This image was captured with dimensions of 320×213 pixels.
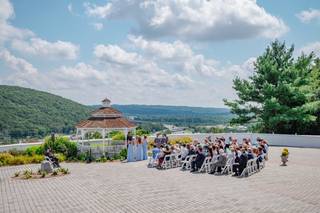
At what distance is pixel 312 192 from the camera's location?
1320 cm

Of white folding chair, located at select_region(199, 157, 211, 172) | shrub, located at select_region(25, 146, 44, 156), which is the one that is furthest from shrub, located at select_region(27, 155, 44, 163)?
white folding chair, located at select_region(199, 157, 211, 172)

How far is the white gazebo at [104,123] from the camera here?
976 inches

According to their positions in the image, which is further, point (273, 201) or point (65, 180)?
point (65, 180)

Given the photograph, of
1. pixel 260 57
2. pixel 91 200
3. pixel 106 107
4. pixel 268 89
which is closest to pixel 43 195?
pixel 91 200

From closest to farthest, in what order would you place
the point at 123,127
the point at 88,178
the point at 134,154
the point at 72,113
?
1. the point at 88,178
2. the point at 134,154
3. the point at 123,127
4. the point at 72,113

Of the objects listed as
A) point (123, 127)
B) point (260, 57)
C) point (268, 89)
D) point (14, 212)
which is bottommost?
point (14, 212)

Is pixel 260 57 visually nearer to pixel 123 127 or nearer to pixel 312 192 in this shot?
pixel 123 127

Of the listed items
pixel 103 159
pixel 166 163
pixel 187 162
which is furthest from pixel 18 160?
pixel 187 162

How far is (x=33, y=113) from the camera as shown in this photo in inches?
3558

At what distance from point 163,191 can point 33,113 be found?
82.7 m

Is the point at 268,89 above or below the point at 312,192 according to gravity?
above

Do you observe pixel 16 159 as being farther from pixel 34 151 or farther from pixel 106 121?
pixel 106 121

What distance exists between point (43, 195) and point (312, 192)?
9.79m

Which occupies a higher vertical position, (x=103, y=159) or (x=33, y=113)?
(x=33, y=113)
